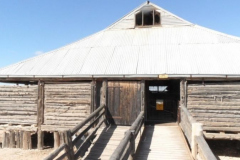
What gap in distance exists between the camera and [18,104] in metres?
11.8

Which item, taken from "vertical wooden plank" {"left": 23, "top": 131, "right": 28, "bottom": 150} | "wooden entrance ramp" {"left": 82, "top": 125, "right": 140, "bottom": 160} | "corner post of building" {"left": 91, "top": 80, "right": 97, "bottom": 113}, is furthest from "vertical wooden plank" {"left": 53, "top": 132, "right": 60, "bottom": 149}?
"wooden entrance ramp" {"left": 82, "top": 125, "right": 140, "bottom": 160}

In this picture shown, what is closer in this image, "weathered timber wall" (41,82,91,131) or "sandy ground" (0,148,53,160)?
"sandy ground" (0,148,53,160)

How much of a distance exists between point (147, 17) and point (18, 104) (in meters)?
9.96

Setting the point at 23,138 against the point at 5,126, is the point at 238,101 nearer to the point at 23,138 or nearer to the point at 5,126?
the point at 23,138

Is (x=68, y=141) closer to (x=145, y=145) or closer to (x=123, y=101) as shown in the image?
(x=145, y=145)

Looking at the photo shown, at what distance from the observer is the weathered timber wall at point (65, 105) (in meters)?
11.2

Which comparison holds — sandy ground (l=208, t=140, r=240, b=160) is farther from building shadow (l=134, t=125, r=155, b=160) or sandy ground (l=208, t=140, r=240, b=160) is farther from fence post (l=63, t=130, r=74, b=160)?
fence post (l=63, t=130, r=74, b=160)

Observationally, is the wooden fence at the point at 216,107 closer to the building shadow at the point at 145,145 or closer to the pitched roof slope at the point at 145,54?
the pitched roof slope at the point at 145,54

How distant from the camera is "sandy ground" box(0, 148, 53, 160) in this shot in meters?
10.5

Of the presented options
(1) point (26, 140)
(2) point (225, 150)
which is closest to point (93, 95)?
(1) point (26, 140)

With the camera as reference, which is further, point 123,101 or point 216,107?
point 123,101

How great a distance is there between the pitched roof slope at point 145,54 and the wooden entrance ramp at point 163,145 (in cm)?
268

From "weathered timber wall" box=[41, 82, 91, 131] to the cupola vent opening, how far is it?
6569 millimetres

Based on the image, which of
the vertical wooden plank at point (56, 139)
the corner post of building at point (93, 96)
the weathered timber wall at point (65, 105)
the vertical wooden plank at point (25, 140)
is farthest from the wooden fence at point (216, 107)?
the vertical wooden plank at point (25, 140)
